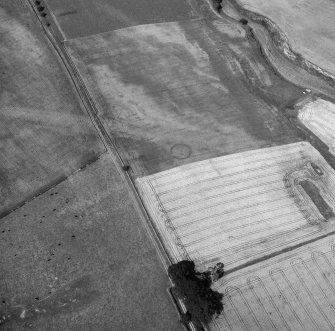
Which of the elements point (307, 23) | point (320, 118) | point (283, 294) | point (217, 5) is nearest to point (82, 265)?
point (283, 294)

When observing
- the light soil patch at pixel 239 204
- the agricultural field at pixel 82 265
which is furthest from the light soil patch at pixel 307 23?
the agricultural field at pixel 82 265

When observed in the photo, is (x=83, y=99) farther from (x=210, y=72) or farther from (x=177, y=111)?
(x=210, y=72)

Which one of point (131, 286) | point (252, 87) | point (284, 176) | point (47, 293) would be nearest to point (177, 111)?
point (252, 87)

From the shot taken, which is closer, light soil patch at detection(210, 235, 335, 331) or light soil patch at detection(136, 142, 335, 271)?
light soil patch at detection(210, 235, 335, 331)

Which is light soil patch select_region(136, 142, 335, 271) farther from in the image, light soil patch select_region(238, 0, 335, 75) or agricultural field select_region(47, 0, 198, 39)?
agricultural field select_region(47, 0, 198, 39)

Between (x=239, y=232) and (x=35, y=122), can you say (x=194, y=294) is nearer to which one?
(x=239, y=232)

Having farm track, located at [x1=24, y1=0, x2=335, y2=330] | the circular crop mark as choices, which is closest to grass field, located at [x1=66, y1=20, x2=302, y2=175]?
the circular crop mark

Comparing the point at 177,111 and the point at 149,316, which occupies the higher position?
the point at 177,111
